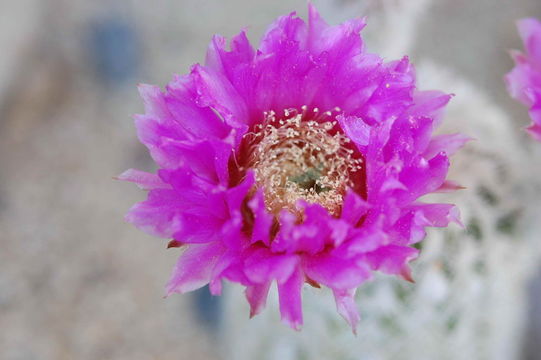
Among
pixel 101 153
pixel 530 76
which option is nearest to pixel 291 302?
pixel 530 76

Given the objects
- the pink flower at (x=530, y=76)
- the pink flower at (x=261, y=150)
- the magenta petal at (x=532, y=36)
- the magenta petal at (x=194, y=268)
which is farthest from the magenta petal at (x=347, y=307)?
the magenta petal at (x=532, y=36)

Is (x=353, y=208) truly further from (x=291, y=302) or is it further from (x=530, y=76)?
(x=530, y=76)

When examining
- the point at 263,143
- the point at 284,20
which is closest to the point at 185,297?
the point at 263,143

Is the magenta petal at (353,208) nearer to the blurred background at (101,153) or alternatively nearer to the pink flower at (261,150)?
the pink flower at (261,150)

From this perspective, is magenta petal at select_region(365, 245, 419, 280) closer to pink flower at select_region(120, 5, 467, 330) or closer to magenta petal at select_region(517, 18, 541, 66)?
pink flower at select_region(120, 5, 467, 330)

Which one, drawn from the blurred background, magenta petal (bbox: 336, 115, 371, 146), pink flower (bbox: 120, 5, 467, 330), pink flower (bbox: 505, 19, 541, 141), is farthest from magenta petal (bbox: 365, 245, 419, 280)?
the blurred background

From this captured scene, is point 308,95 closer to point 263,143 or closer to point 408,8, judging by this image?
point 263,143
